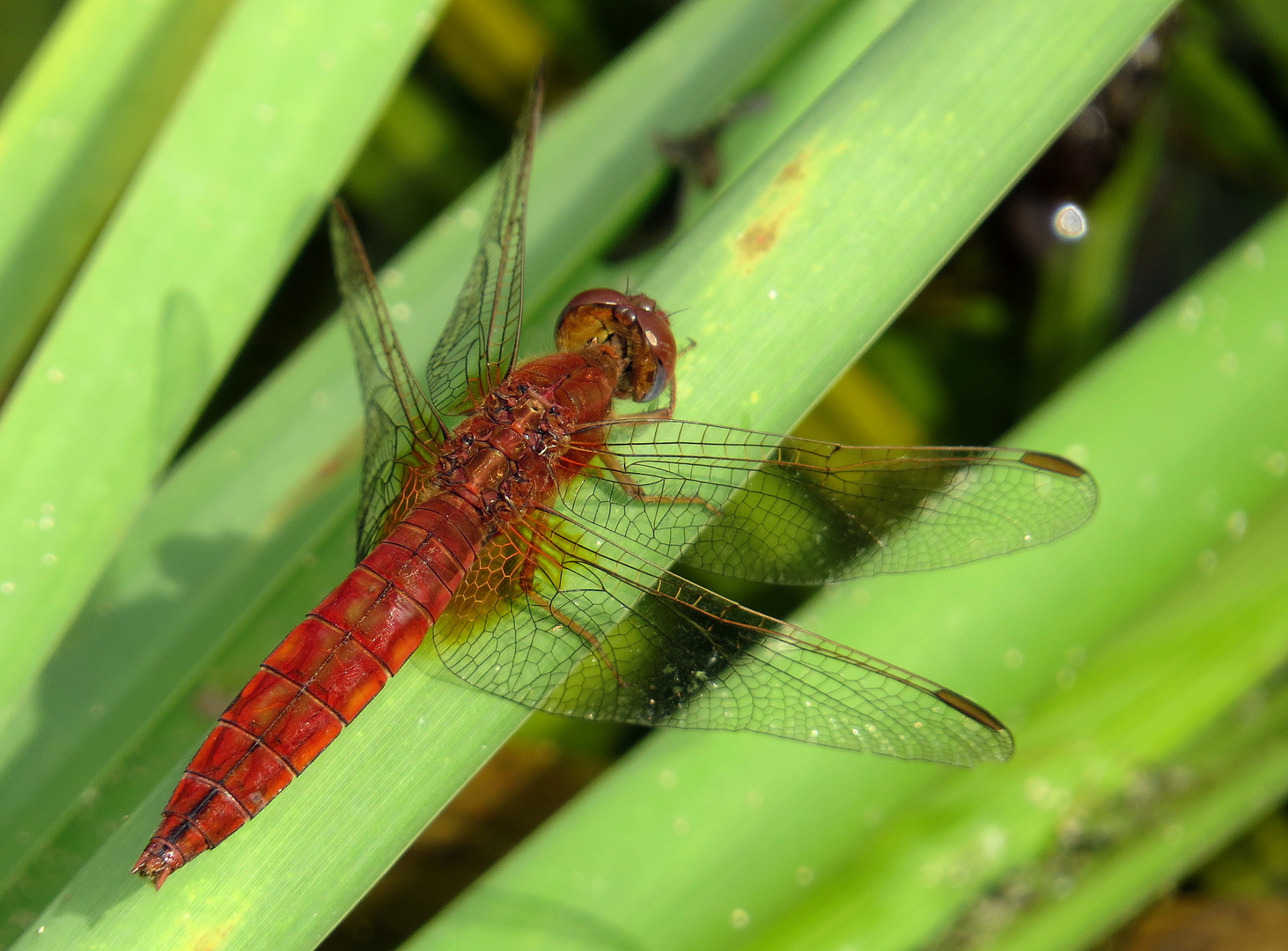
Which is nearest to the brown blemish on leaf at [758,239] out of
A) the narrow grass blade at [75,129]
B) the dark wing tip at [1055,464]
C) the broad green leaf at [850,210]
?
the broad green leaf at [850,210]

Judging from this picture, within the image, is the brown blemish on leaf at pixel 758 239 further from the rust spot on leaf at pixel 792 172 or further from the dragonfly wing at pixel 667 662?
the dragonfly wing at pixel 667 662

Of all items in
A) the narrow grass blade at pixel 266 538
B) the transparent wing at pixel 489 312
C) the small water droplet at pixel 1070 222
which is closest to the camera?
the narrow grass blade at pixel 266 538

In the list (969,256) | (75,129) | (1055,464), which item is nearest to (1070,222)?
(969,256)

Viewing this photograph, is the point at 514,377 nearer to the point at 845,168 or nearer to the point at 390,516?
the point at 390,516

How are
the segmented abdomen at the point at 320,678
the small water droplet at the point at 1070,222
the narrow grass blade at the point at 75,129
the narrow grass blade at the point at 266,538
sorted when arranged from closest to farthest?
the segmented abdomen at the point at 320,678 < the narrow grass blade at the point at 266,538 < the narrow grass blade at the point at 75,129 < the small water droplet at the point at 1070,222

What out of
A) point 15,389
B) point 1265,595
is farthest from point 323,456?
point 1265,595

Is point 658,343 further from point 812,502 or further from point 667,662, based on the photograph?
point 667,662

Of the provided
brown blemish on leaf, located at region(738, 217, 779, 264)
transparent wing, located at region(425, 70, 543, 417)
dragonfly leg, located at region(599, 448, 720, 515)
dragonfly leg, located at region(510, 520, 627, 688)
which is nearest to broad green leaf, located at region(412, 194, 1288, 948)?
dragonfly leg, located at region(510, 520, 627, 688)
